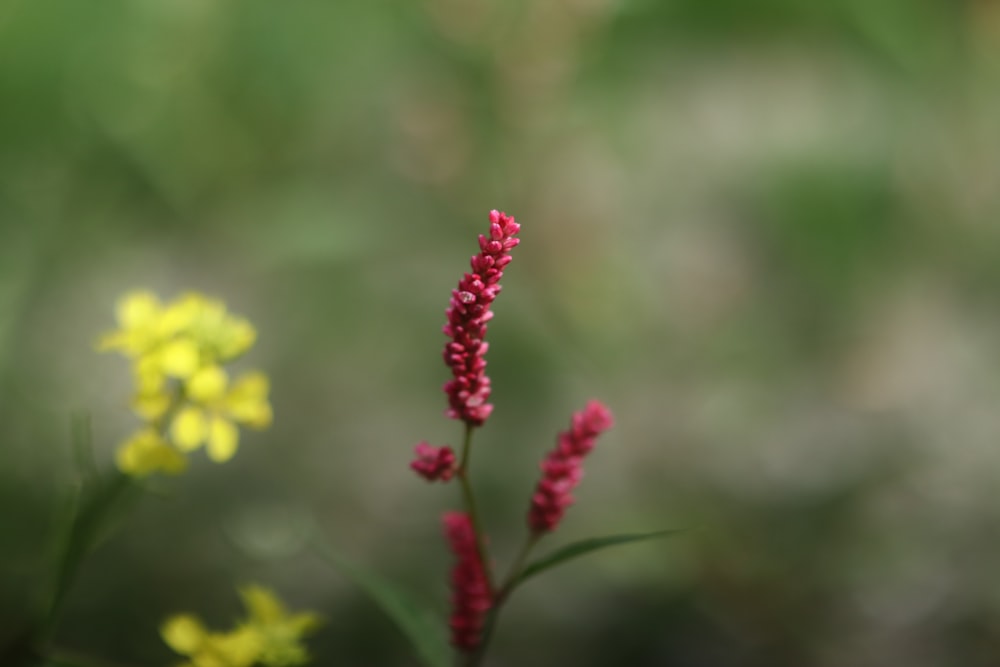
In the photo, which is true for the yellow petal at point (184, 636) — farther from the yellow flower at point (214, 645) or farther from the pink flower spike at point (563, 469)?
the pink flower spike at point (563, 469)

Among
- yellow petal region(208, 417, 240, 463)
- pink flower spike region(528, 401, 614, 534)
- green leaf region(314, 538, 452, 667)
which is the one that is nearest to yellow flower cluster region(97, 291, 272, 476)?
yellow petal region(208, 417, 240, 463)

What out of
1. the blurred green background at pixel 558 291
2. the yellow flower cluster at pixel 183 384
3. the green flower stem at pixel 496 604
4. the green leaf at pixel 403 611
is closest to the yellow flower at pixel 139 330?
the yellow flower cluster at pixel 183 384

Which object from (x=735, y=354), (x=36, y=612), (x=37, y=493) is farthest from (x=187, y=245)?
(x=735, y=354)

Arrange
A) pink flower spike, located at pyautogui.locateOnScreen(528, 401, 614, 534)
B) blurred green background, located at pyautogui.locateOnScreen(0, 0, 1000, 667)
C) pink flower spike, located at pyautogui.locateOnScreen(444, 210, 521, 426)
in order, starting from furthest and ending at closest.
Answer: blurred green background, located at pyautogui.locateOnScreen(0, 0, 1000, 667)
pink flower spike, located at pyautogui.locateOnScreen(528, 401, 614, 534)
pink flower spike, located at pyautogui.locateOnScreen(444, 210, 521, 426)

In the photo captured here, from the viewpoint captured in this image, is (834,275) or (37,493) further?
(834,275)

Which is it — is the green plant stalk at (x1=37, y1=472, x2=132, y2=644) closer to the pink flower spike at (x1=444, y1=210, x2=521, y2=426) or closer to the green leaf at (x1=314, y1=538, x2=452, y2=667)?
the green leaf at (x1=314, y1=538, x2=452, y2=667)

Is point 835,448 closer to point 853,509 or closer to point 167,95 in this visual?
point 853,509

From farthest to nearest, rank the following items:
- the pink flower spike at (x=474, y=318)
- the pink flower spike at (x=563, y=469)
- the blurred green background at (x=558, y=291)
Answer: the blurred green background at (x=558, y=291) → the pink flower spike at (x=563, y=469) → the pink flower spike at (x=474, y=318)
